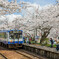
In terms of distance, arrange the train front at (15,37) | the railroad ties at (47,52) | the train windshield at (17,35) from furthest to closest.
→ the train windshield at (17,35) → the train front at (15,37) → the railroad ties at (47,52)

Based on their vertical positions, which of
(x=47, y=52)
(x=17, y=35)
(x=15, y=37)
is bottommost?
(x=47, y=52)

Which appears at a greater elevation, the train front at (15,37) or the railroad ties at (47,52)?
the train front at (15,37)

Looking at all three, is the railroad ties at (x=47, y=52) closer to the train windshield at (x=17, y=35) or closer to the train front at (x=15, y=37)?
the train front at (x=15, y=37)

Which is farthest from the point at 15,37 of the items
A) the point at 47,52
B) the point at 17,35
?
the point at 47,52

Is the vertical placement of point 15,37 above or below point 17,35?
below

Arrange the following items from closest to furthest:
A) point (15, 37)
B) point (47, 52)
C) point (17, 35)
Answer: point (47, 52) → point (15, 37) → point (17, 35)

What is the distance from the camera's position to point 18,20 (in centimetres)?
3238

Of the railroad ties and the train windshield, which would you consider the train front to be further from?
the railroad ties

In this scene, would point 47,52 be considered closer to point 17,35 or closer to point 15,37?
point 15,37

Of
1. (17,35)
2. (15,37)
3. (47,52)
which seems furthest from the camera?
(17,35)

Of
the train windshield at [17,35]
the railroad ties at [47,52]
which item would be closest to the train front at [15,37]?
the train windshield at [17,35]

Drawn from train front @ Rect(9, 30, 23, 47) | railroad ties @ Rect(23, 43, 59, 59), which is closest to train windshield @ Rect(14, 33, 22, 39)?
train front @ Rect(9, 30, 23, 47)

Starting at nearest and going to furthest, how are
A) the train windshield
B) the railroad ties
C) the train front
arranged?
the railroad ties → the train front → the train windshield

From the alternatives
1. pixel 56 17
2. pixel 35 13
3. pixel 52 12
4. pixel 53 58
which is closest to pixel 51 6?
pixel 52 12
